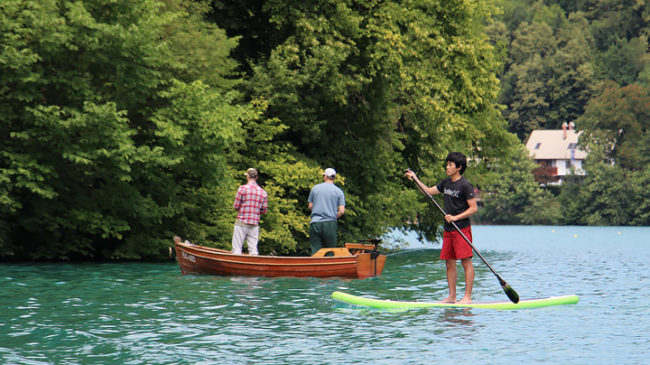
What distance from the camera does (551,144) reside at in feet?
356

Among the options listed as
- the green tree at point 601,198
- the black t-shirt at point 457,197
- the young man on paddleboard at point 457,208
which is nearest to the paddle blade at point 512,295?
the young man on paddleboard at point 457,208

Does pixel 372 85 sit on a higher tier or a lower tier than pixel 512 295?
higher

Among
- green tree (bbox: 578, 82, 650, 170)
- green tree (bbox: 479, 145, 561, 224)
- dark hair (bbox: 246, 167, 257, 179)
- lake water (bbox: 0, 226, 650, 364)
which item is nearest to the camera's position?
lake water (bbox: 0, 226, 650, 364)

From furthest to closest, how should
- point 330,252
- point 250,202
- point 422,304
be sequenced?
1. point 250,202
2. point 330,252
3. point 422,304

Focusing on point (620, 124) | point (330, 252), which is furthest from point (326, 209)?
point (620, 124)

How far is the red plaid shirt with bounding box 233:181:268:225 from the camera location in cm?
1942

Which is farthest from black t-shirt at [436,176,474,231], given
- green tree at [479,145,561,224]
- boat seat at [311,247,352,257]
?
green tree at [479,145,561,224]

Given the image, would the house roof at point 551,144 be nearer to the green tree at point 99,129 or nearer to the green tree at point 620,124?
the green tree at point 620,124

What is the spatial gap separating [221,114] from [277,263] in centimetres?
509

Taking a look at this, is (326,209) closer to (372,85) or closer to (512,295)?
(512,295)

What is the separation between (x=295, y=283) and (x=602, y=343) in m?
7.83

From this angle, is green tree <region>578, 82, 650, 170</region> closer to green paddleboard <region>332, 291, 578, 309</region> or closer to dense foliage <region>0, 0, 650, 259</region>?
dense foliage <region>0, 0, 650, 259</region>

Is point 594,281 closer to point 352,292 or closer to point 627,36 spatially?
point 352,292

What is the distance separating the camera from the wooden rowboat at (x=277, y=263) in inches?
733
